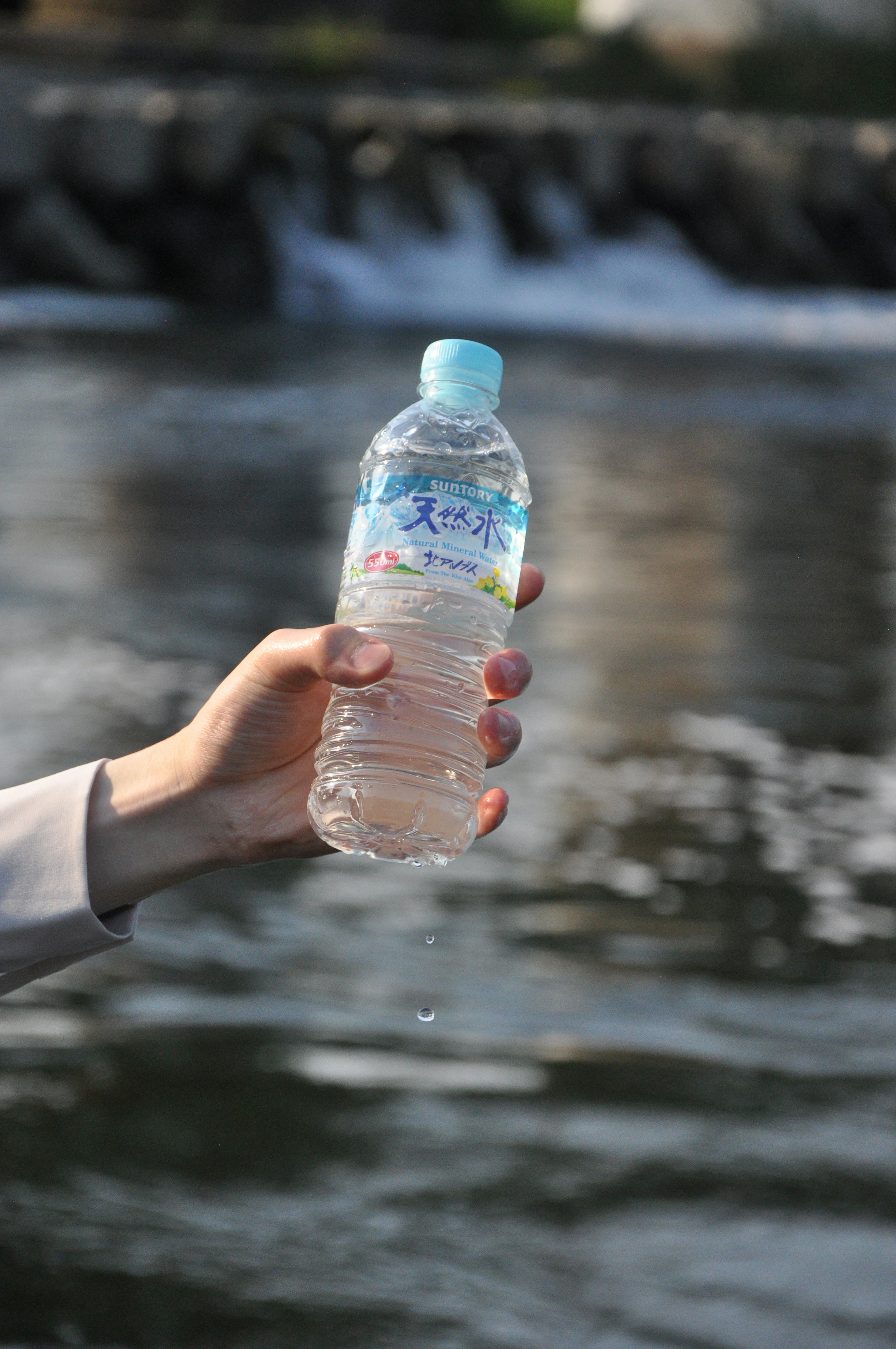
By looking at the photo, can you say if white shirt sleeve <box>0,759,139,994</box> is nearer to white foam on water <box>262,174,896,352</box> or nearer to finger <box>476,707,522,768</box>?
finger <box>476,707,522,768</box>

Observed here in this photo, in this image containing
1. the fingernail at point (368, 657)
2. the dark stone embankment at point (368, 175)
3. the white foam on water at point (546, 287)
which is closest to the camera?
the fingernail at point (368, 657)

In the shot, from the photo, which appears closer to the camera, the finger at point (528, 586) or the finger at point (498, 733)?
the finger at point (498, 733)

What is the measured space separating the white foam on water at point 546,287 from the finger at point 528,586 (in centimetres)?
1369

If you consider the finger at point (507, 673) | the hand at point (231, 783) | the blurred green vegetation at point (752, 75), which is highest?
the blurred green vegetation at point (752, 75)

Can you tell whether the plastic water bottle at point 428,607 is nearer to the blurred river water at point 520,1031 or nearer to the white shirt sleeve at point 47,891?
the white shirt sleeve at point 47,891

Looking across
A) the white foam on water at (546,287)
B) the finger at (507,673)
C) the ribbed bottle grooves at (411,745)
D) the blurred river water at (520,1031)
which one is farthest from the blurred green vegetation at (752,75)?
the finger at (507,673)

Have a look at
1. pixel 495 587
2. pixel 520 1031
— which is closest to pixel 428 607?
pixel 495 587

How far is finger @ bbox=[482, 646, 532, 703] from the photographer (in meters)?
1.88

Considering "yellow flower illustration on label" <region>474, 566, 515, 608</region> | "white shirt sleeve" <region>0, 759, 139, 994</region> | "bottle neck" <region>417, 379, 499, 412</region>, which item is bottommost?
"white shirt sleeve" <region>0, 759, 139, 994</region>

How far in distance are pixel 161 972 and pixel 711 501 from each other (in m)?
5.36

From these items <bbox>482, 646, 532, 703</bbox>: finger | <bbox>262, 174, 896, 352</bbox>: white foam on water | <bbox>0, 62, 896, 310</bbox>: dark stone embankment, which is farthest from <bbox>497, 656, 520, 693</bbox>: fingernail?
<bbox>0, 62, 896, 310</bbox>: dark stone embankment

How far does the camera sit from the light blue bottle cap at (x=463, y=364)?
2.00 m

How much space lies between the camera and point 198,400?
33.7 feet

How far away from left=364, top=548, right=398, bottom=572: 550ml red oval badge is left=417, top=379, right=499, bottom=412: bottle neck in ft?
0.77
